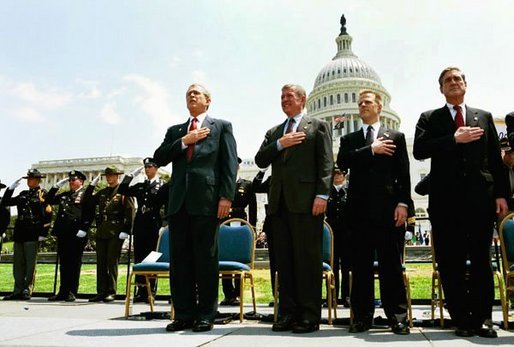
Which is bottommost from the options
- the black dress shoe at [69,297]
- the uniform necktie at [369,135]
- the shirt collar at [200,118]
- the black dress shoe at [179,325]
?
the black dress shoe at [69,297]

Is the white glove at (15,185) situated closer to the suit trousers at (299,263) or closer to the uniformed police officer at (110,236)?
the uniformed police officer at (110,236)

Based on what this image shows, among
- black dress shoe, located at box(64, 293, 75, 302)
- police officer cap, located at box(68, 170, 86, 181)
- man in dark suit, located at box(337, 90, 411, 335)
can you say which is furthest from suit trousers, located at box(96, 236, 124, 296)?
man in dark suit, located at box(337, 90, 411, 335)

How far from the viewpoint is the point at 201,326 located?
4.24 m

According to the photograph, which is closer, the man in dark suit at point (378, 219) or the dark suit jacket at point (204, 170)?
the man in dark suit at point (378, 219)

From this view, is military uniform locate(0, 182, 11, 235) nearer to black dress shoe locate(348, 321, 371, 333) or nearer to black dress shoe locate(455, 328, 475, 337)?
black dress shoe locate(348, 321, 371, 333)

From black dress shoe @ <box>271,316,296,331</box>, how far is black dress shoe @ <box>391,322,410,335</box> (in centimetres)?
92

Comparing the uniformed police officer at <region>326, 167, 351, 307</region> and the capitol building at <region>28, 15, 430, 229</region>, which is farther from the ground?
the capitol building at <region>28, 15, 430, 229</region>

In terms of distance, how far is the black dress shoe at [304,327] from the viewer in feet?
13.4

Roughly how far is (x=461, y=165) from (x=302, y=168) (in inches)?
57.9

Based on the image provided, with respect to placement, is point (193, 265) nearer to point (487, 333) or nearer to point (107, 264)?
point (487, 333)

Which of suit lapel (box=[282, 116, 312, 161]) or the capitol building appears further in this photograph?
the capitol building

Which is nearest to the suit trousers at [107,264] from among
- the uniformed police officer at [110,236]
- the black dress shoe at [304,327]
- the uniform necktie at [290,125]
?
the uniformed police officer at [110,236]

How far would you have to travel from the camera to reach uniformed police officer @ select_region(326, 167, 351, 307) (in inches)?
291

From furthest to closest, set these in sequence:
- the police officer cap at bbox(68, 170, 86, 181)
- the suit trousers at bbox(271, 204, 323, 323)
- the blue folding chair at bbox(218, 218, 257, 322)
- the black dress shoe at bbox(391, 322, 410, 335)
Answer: the police officer cap at bbox(68, 170, 86, 181) → the blue folding chair at bbox(218, 218, 257, 322) → the suit trousers at bbox(271, 204, 323, 323) → the black dress shoe at bbox(391, 322, 410, 335)
